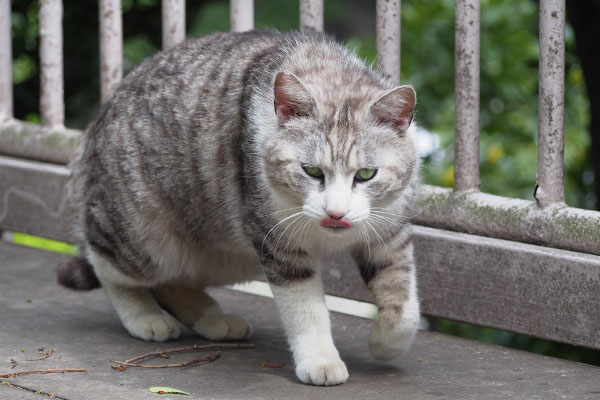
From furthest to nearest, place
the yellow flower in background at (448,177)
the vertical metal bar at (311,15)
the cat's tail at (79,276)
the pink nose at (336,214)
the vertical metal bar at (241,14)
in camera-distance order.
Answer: the yellow flower in background at (448,177), the vertical metal bar at (241,14), the vertical metal bar at (311,15), the cat's tail at (79,276), the pink nose at (336,214)

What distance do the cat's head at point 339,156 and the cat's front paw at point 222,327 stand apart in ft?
2.27

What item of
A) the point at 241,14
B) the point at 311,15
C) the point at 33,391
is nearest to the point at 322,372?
the point at 33,391

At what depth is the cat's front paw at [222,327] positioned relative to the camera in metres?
3.72

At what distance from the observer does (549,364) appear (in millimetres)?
3453

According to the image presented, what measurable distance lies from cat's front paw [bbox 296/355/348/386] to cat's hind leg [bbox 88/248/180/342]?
0.74m

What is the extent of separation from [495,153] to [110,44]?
2.32 metres

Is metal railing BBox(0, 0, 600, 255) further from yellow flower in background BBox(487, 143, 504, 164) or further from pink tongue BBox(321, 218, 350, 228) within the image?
yellow flower in background BBox(487, 143, 504, 164)

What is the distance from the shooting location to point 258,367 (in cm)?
341

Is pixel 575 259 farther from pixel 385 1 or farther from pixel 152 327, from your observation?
pixel 152 327

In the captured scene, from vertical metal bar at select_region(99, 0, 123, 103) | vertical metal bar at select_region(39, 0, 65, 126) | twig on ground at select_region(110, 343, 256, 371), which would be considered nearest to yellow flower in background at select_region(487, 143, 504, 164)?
vertical metal bar at select_region(99, 0, 123, 103)

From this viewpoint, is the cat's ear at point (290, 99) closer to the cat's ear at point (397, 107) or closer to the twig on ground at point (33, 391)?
the cat's ear at point (397, 107)

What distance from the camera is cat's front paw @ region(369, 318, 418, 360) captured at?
325 cm

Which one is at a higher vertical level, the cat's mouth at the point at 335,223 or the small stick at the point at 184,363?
the cat's mouth at the point at 335,223

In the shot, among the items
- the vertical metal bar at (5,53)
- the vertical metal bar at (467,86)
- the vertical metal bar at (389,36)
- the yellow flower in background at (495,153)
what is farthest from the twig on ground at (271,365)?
the yellow flower in background at (495,153)
